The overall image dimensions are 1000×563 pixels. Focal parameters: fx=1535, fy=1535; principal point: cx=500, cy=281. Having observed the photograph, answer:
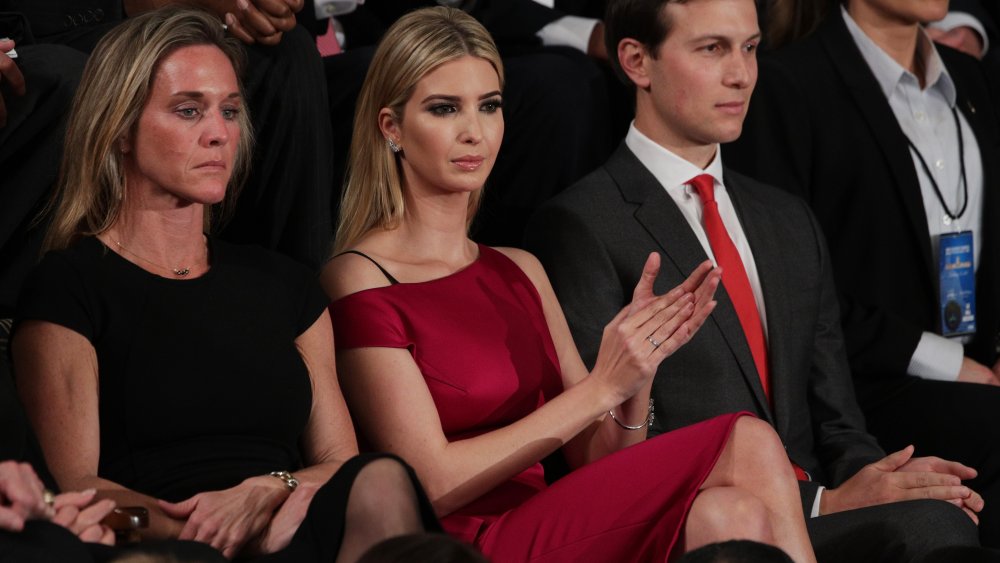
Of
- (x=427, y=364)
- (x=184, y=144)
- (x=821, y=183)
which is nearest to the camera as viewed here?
(x=184, y=144)

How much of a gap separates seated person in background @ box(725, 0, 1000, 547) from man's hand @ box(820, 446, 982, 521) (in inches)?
16.1

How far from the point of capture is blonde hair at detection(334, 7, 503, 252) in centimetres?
275

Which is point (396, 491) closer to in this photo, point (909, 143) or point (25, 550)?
point (25, 550)

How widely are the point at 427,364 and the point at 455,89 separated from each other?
51 cm

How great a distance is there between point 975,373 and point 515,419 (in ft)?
4.25

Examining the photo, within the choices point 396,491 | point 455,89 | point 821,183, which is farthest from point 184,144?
point 821,183

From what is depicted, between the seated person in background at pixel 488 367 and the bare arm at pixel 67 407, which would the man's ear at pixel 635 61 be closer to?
the seated person in background at pixel 488 367

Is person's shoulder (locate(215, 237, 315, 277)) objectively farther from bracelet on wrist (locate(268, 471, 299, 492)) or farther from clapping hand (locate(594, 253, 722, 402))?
clapping hand (locate(594, 253, 722, 402))

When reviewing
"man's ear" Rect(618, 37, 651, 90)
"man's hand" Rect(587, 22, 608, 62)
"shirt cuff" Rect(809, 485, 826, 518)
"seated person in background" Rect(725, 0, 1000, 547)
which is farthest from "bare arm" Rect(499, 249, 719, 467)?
"man's hand" Rect(587, 22, 608, 62)

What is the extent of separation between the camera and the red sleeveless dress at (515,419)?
2.35 metres

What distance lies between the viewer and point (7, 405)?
2035mm

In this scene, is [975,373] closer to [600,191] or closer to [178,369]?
[600,191]

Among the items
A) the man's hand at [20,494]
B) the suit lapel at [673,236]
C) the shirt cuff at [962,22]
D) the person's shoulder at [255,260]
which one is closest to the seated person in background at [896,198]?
the suit lapel at [673,236]

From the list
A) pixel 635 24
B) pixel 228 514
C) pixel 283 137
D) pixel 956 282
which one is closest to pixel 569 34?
pixel 635 24
